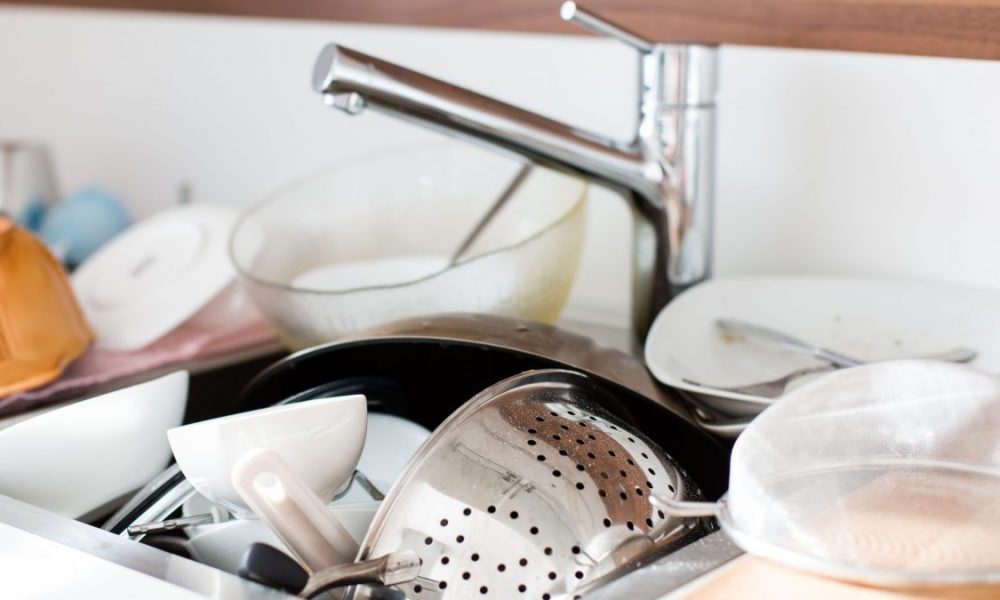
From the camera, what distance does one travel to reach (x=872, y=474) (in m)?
0.50

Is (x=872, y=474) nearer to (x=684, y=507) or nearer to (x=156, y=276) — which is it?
(x=684, y=507)

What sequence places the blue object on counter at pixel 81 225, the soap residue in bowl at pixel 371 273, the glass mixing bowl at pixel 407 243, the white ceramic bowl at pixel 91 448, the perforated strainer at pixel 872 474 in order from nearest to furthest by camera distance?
the perforated strainer at pixel 872 474 < the white ceramic bowl at pixel 91 448 < the glass mixing bowl at pixel 407 243 < the soap residue in bowl at pixel 371 273 < the blue object on counter at pixel 81 225

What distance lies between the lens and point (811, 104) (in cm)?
84

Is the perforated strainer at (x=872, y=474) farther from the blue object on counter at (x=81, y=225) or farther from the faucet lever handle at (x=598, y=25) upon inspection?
the blue object on counter at (x=81, y=225)

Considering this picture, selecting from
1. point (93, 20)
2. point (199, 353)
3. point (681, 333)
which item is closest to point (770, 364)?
point (681, 333)

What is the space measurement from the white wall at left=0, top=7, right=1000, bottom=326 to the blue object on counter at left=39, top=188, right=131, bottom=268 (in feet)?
0.43

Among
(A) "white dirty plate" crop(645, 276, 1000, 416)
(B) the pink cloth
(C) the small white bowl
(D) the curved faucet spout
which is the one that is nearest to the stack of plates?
(A) "white dirty plate" crop(645, 276, 1000, 416)

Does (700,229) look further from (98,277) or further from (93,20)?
(93,20)

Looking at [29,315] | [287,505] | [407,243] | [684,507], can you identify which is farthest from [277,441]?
[407,243]

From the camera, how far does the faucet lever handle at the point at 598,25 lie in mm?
688

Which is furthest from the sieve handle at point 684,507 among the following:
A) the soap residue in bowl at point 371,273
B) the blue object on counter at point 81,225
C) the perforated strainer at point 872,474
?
the blue object on counter at point 81,225

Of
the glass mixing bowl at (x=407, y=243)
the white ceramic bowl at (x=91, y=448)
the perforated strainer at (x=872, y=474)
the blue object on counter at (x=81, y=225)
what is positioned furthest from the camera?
the blue object on counter at (x=81, y=225)

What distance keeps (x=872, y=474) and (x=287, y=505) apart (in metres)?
0.26

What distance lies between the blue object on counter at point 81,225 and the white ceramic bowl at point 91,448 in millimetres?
560
